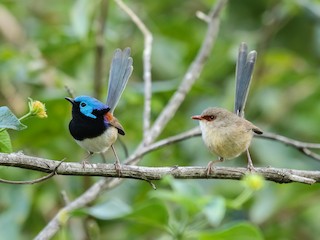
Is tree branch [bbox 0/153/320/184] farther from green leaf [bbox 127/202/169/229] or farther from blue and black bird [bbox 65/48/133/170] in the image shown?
blue and black bird [bbox 65/48/133/170]

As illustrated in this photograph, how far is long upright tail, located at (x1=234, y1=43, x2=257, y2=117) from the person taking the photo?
12.3 feet

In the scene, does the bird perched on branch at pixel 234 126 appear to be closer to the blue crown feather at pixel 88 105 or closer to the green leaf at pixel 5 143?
the blue crown feather at pixel 88 105

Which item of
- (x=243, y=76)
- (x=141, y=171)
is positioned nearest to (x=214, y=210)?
(x=141, y=171)

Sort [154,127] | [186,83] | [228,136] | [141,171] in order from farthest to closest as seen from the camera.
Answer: [186,83] → [154,127] → [228,136] → [141,171]

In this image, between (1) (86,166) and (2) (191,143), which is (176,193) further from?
(2) (191,143)

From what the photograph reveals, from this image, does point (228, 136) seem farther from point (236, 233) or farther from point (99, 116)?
point (236, 233)

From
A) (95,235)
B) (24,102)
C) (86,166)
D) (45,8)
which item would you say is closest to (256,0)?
(45,8)

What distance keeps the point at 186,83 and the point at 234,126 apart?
0.58 m

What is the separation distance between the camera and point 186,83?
4141 mm

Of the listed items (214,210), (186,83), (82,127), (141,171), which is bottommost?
(214,210)

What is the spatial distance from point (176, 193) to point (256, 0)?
4398 mm

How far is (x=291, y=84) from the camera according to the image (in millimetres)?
5629

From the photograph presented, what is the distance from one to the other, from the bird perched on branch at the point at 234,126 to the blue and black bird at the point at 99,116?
48 centimetres

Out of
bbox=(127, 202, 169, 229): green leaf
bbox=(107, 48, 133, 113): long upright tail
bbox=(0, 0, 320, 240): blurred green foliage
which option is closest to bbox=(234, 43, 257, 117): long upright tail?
bbox=(0, 0, 320, 240): blurred green foliage
